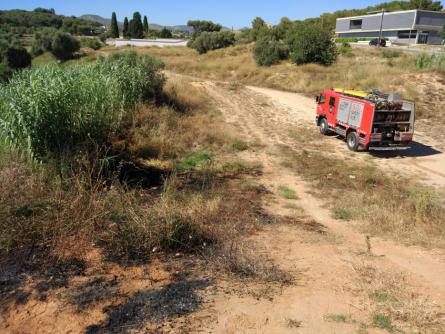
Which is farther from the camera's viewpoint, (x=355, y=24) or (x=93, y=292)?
(x=355, y=24)

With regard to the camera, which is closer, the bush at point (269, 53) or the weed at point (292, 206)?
the weed at point (292, 206)

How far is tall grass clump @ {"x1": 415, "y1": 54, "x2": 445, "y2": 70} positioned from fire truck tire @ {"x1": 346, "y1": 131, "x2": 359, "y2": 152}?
52.7ft

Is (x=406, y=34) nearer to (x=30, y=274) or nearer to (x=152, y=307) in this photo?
(x=152, y=307)

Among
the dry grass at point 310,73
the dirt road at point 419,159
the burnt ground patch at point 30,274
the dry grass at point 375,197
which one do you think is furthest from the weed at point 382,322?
the dry grass at point 310,73

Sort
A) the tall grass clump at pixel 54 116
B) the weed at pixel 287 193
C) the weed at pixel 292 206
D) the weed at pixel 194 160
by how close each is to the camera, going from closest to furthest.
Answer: the tall grass clump at pixel 54 116 → the weed at pixel 292 206 → the weed at pixel 287 193 → the weed at pixel 194 160

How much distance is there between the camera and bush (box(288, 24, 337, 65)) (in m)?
31.8

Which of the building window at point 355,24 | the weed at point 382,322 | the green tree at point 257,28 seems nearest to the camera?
the weed at point 382,322

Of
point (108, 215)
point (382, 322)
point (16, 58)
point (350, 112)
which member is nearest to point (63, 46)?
point (16, 58)

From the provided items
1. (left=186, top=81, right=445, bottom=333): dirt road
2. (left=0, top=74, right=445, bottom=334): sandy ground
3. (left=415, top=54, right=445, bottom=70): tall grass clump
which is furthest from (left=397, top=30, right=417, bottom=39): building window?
(left=0, top=74, right=445, bottom=334): sandy ground

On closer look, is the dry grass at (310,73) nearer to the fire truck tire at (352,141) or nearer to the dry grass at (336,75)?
the dry grass at (336,75)

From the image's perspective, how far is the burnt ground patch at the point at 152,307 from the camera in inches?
151

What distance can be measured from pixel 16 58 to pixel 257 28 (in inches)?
1572

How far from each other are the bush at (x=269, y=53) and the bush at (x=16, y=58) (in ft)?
91.6

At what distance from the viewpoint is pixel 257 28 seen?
6600 centimetres
